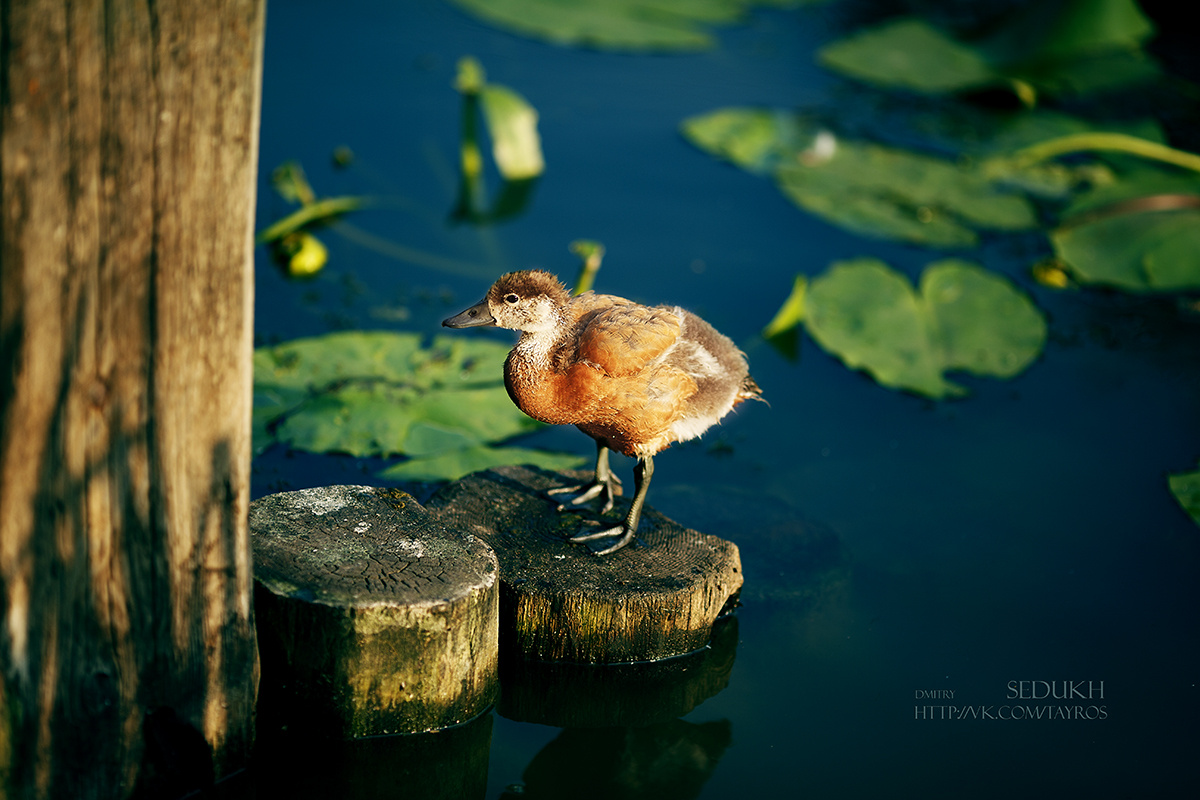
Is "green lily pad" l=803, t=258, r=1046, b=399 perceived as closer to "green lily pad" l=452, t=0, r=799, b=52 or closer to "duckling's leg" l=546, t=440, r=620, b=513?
"duckling's leg" l=546, t=440, r=620, b=513

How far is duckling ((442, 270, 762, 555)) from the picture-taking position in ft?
10.5

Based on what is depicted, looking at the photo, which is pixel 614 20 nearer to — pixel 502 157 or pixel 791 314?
pixel 502 157

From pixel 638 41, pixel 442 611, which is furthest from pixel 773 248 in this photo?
pixel 442 611

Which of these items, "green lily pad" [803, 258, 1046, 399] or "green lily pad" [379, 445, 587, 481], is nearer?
"green lily pad" [379, 445, 587, 481]

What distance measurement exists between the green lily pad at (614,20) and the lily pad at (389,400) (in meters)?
4.79

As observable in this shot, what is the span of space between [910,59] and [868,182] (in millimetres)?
2399

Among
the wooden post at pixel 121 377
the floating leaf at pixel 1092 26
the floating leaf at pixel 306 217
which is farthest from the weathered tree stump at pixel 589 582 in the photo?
the floating leaf at pixel 1092 26

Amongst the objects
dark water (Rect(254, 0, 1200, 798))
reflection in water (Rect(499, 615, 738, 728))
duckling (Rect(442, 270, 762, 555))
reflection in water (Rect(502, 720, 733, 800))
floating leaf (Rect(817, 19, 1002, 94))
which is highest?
floating leaf (Rect(817, 19, 1002, 94))

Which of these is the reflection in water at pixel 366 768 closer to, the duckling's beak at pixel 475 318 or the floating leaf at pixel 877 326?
the duckling's beak at pixel 475 318

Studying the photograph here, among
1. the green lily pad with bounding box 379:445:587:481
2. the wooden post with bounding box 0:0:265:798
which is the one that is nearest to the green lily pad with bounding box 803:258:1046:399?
the green lily pad with bounding box 379:445:587:481

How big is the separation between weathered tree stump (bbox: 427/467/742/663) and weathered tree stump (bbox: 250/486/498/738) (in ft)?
0.65

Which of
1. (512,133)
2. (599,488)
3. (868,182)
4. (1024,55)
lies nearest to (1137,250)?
(868,182)

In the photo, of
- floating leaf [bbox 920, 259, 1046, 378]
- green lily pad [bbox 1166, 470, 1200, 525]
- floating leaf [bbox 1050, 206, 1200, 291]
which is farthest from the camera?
floating leaf [bbox 1050, 206, 1200, 291]

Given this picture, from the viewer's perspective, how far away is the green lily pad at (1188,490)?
4230mm
